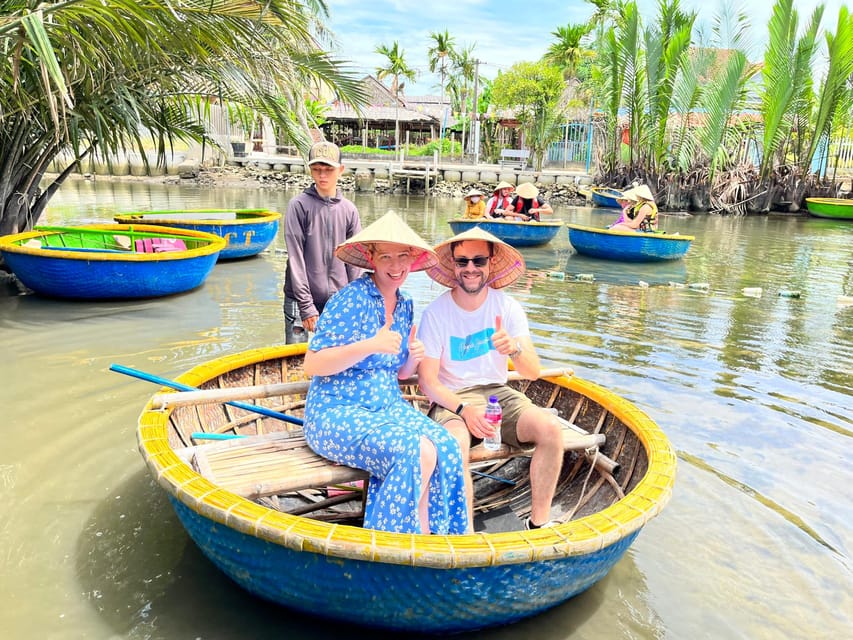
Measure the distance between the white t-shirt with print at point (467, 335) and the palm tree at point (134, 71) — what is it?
10.6ft

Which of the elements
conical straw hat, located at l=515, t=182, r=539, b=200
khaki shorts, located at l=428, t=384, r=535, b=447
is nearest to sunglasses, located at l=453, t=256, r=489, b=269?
khaki shorts, located at l=428, t=384, r=535, b=447

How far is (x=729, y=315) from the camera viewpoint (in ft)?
27.2

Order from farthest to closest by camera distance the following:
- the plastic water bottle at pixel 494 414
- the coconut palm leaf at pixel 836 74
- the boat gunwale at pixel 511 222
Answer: the coconut palm leaf at pixel 836 74, the boat gunwale at pixel 511 222, the plastic water bottle at pixel 494 414

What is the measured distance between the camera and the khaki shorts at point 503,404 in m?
3.09

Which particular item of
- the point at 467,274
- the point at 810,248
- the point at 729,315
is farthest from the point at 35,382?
the point at 810,248

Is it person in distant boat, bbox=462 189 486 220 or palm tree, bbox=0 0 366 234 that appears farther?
person in distant boat, bbox=462 189 486 220

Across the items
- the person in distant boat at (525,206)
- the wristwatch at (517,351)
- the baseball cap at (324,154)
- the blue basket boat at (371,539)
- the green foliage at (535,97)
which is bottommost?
the blue basket boat at (371,539)

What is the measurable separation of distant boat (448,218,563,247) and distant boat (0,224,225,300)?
5.41 meters

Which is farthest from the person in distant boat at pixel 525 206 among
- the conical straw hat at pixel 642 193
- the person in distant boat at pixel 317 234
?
the person in distant boat at pixel 317 234

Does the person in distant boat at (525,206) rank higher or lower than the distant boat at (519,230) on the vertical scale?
higher

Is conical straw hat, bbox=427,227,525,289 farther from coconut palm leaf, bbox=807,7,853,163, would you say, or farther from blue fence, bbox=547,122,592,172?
blue fence, bbox=547,122,592,172

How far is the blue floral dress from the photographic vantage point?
8.13 feet

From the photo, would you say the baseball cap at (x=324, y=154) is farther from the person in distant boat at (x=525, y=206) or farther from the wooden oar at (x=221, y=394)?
the person in distant boat at (x=525, y=206)

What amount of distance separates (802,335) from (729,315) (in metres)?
1.02
